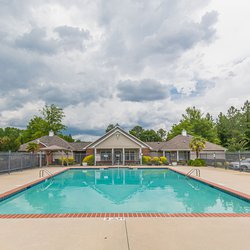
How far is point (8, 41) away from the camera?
16.7 m

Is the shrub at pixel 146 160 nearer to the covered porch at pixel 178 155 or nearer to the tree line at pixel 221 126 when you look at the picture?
the covered porch at pixel 178 155

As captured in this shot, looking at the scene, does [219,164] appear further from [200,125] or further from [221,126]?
[221,126]

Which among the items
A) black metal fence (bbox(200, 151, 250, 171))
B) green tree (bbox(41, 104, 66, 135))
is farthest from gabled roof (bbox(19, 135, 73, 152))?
black metal fence (bbox(200, 151, 250, 171))

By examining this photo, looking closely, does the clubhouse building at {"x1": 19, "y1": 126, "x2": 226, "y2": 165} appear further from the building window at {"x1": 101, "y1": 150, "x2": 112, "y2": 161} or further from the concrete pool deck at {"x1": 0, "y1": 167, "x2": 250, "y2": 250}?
the concrete pool deck at {"x1": 0, "y1": 167, "x2": 250, "y2": 250}

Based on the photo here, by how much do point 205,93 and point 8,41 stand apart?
65.4 ft

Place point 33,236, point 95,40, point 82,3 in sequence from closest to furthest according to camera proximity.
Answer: point 33,236 → point 82,3 → point 95,40

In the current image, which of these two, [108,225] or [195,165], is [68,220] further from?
[195,165]

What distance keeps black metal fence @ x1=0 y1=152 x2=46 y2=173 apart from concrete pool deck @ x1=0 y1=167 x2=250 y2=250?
1513 centimetres

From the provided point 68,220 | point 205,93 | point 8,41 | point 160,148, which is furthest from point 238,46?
point 160,148

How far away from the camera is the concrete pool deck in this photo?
441cm

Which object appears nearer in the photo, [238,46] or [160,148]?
[238,46]

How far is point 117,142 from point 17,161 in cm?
1417

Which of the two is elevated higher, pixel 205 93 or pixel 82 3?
pixel 82 3

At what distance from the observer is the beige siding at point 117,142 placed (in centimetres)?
3359
